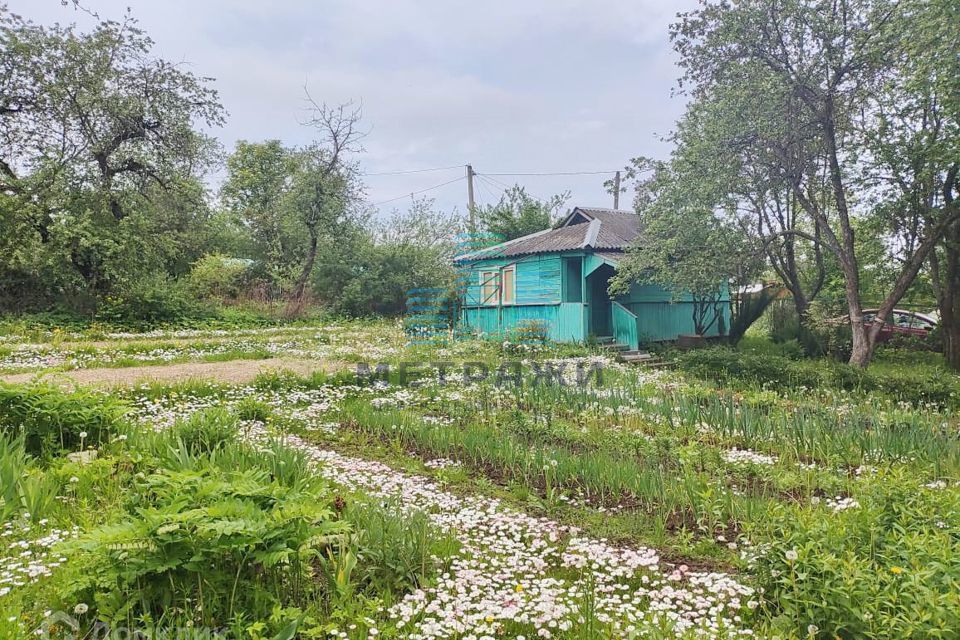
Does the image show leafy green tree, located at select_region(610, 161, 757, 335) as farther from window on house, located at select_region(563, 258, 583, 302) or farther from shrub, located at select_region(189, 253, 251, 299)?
shrub, located at select_region(189, 253, 251, 299)

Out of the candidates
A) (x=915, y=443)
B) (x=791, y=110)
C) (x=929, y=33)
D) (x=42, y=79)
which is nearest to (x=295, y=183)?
(x=42, y=79)

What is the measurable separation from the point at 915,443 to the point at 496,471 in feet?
13.5

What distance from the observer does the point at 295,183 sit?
2395 centimetres

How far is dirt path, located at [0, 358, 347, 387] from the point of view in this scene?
8945 mm

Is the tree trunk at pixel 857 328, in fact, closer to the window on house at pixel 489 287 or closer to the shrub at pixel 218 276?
the window on house at pixel 489 287

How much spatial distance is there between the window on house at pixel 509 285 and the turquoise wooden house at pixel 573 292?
3 centimetres

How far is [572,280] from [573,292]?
0.38 meters

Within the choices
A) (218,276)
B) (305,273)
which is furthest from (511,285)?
(218,276)

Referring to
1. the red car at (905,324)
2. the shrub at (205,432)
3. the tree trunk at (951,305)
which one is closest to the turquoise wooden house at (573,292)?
the red car at (905,324)

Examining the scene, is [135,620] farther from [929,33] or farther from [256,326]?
[256,326]

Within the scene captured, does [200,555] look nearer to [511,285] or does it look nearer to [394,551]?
[394,551]

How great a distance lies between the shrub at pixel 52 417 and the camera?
4.77 m

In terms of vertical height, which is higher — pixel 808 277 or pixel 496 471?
pixel 808 277

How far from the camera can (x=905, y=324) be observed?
62.1 ft
